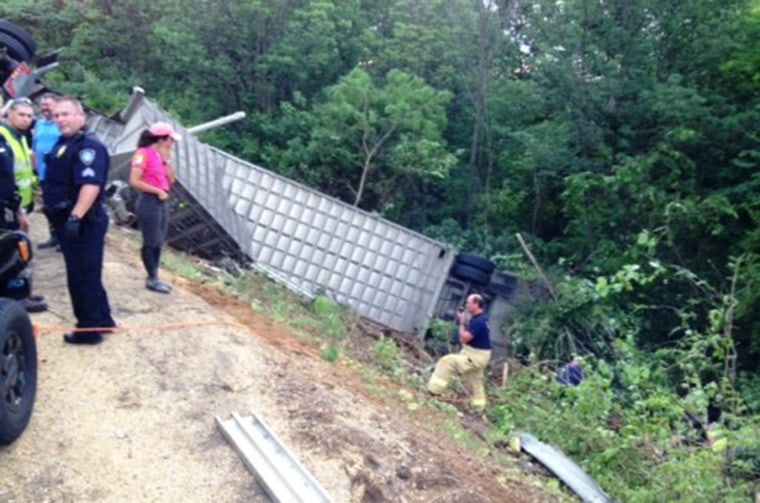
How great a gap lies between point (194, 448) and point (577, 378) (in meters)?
5.84

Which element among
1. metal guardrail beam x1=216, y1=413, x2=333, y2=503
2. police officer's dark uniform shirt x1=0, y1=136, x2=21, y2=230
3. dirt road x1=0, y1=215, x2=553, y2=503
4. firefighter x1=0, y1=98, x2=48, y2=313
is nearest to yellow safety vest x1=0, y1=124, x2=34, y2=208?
firefighter x1=0, y1=98, x2=48, y2=313

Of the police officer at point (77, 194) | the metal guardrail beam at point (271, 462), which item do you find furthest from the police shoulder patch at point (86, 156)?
the metal guardrail beam at point (271, 462)

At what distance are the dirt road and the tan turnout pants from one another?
2.22 meters

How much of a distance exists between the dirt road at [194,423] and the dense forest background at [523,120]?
9.35 feet

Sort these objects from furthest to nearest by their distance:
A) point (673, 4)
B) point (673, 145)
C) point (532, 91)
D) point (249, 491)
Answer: point (532, 91) → point (673, 4) → point (673, 145) → point (249, 491)

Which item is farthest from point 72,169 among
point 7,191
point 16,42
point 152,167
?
point 16,42

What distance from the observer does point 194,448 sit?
4590 mm

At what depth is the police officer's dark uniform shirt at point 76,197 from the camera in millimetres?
4914

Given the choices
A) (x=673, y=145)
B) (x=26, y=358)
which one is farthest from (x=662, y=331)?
(x=26, y=358)

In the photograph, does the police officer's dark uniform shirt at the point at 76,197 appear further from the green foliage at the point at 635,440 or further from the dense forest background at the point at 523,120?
the dense forest background at the point at 523,120

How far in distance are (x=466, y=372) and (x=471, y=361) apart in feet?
0.47

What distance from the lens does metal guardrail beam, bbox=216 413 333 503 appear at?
13.9 feet

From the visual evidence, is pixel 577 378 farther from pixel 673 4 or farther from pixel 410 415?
pixel 673 4

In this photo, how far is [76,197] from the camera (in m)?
5.00
